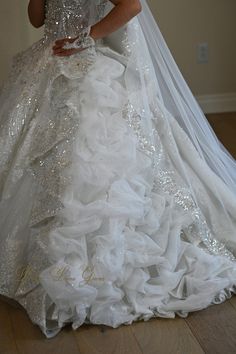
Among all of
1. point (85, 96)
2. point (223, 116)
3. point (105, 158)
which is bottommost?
point (223, 116)

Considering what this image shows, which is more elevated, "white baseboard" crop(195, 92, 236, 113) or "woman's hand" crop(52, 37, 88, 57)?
"woman's hand" crop(52, 37, 88, 57)

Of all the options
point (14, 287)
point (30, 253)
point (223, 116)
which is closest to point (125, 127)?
point (30, 253)

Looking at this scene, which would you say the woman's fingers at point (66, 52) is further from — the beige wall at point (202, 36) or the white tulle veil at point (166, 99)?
the beige wall at point (202, 36)

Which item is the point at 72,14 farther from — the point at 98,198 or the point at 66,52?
the point at 98,198

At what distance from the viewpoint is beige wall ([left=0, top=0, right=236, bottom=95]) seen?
10.4ft

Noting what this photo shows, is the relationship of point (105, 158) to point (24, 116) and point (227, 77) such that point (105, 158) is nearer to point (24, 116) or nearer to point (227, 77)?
point (24, 116)

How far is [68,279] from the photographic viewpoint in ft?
5.34

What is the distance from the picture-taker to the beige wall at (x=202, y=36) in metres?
3.18

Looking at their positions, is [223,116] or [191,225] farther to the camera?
[223,116]

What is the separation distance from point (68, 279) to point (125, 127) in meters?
0.47

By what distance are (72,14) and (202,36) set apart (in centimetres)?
152

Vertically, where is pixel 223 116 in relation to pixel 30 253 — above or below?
below

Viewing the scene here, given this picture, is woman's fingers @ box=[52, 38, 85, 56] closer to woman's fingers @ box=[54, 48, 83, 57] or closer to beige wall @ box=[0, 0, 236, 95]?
woman's fingers @ box=[54, 48, 83, 57]

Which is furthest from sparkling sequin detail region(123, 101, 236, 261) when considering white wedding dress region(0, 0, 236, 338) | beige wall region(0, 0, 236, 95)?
beige wall region(0, 0, 236, 95)
